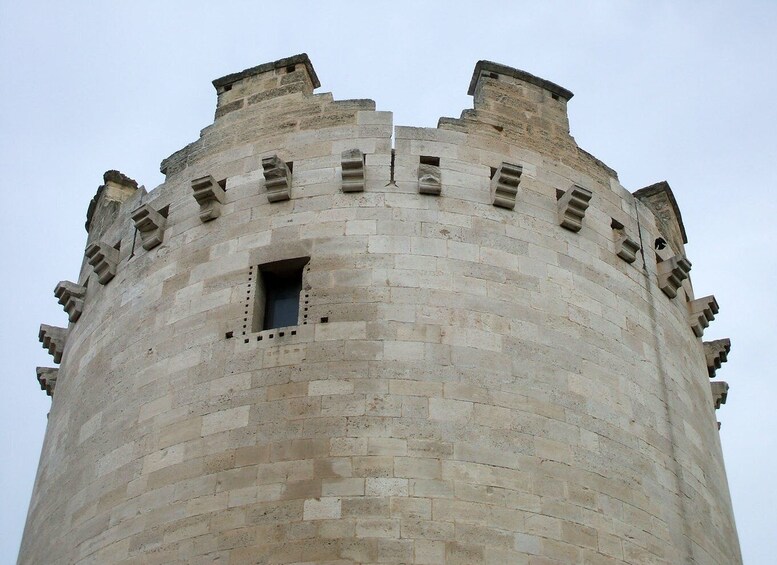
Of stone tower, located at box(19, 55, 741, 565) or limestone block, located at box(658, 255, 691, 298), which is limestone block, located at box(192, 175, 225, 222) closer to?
stone tower, located at box(19, 55, 741, 565)

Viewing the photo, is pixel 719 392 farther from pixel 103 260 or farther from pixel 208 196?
pixel 103 260

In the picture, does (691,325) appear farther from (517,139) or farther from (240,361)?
(240,361)

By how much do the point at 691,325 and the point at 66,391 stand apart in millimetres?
8918

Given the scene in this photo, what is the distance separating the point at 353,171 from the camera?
15914 mm

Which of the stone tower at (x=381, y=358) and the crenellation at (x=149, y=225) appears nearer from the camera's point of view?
the stone tower at (x=381, y=358)

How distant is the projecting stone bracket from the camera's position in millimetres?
19000

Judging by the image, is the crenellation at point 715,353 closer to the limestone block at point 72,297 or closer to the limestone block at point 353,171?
the limestone block at point 353,171

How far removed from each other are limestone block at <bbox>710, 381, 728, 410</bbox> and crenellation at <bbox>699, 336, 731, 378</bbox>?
0.16 metres

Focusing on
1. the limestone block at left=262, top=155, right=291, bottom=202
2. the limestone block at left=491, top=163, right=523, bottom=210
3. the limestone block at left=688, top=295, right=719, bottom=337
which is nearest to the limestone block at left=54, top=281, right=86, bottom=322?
the limestone block at left=262, top=155, right=291, bottom=202

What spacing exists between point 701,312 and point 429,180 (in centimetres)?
502

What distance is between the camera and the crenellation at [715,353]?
19.0 m

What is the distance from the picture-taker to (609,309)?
16.0 meters

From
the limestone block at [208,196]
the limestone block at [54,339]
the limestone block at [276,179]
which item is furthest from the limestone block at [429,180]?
the limestone block at [54,339]

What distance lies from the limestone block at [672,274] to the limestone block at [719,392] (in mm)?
2140
